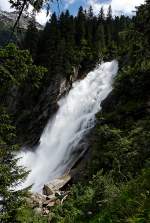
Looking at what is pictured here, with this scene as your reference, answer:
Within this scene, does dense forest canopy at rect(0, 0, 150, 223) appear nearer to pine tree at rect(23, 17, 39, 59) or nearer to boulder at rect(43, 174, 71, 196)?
pine tree at rect(23, 17, 39, 59)

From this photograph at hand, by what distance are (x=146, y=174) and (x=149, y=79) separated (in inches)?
1169

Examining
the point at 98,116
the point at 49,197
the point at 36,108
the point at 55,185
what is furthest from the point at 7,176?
the point at 36,108

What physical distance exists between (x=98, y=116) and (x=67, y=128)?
43.2ft

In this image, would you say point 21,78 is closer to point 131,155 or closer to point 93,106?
point 131,155

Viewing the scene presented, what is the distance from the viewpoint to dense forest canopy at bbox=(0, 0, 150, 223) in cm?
935

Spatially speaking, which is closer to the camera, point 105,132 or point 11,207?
point 11,207

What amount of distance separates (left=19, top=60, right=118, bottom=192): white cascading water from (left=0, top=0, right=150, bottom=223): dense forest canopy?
3148 millimetres

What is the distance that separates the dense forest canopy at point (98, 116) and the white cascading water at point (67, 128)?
3148 millimetres

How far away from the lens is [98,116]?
36.4 meters

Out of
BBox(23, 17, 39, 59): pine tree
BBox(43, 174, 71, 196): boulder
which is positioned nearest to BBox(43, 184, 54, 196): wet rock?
BBox(43, 174, 71, 196): boulder

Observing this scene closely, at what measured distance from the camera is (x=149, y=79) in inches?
1435

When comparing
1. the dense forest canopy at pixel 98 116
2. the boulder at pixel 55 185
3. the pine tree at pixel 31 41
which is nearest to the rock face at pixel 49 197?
the boulder at pixel 55 185

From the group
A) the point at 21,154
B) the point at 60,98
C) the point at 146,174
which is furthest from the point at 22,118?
the point at 146,174

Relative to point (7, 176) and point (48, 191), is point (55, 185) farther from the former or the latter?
point (7, 176)
